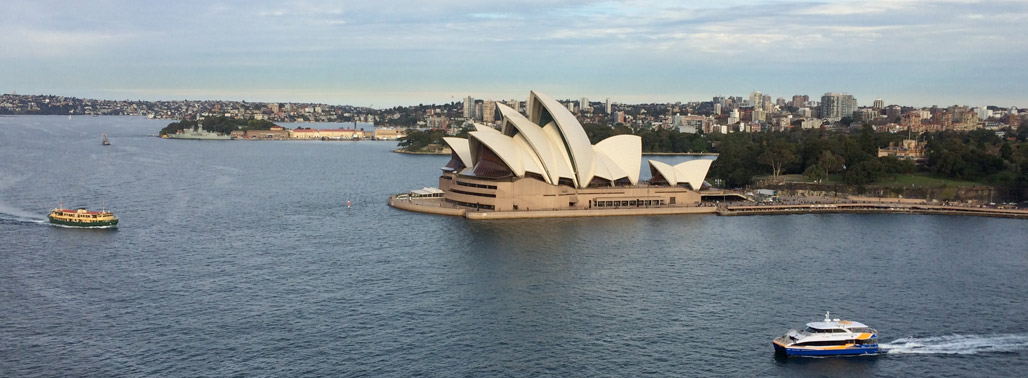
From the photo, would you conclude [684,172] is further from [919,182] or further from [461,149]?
[919,182]

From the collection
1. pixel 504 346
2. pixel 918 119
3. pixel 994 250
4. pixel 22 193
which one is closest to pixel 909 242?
Result: pixel 994 250

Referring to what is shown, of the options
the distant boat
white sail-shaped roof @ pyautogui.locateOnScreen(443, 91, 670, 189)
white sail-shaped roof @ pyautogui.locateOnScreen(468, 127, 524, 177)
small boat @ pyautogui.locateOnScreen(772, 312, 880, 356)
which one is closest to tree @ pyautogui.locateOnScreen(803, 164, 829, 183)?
white sail-shaped roof @ pyautogui.locateOnScreen(443, 91, 670, 189)

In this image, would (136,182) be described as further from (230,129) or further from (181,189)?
(230,129)

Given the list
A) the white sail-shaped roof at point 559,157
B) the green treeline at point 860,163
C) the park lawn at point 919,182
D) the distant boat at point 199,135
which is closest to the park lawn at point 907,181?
the park lawn at point 919,182

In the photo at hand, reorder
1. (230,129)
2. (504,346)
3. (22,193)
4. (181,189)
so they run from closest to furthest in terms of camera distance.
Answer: (504,346) → (22,193) → (181,189) → (230,129)

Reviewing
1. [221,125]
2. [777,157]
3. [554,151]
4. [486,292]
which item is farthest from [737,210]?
[221,125]

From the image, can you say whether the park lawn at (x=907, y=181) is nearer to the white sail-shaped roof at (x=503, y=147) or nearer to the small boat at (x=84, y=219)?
the white sail-shaped roof at (x=503, y=147)
